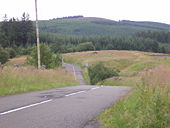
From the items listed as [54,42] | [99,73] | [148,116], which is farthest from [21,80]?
[54,42]

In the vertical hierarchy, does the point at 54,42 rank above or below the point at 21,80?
below

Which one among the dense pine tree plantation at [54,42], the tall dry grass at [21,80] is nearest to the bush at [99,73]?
the tall dry grass at [21,80]

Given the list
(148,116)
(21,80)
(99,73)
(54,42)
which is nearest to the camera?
(148,116)

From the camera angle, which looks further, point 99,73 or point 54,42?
point 54,42

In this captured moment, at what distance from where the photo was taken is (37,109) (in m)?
9.19

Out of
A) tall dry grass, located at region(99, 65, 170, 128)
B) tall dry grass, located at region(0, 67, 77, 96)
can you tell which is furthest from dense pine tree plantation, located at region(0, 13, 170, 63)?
tall dry grass, located at region(99, 65, 170, 128)

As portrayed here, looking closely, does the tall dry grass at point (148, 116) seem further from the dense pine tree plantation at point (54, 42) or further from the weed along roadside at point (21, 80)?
the dense pine tree plantation at point (54, 42)

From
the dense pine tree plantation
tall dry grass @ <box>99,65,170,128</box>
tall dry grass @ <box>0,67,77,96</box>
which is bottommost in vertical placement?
the dense pine tree plantation

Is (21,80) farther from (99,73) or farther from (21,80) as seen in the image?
(99,73)

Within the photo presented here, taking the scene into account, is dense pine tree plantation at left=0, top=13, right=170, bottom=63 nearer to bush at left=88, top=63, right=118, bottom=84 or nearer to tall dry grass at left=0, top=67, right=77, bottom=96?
bush at left=88, top=63, right=118, bottom=84

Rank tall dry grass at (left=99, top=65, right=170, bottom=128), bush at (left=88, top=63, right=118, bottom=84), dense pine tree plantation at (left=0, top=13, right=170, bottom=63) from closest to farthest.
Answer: tall dry grass at (left=99, top=65, right=170, bottom=128) < bush at (left=88, top=63, right=118, bottom=84) < dense pine tree plantation at (left=0, top=13, right=170, bottom=63)

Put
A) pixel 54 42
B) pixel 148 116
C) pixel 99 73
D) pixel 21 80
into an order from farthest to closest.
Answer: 1. pixel 54 42
2. pixel 99 73
3. pixel 21 80
4. pixel 148 116

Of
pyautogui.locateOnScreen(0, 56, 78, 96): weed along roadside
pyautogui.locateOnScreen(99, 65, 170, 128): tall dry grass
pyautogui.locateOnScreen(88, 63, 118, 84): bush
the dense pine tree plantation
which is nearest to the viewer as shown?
pyautogui.locateOnScreen(99, 65, 170, 128): tall dry grass

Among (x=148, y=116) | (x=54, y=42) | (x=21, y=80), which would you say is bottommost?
(x=54, y=42)
